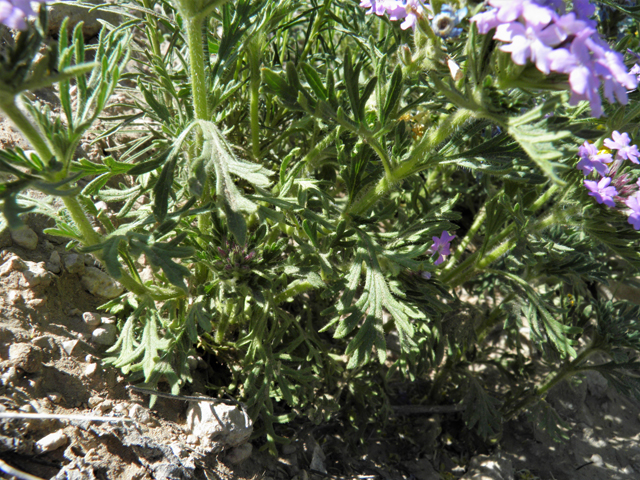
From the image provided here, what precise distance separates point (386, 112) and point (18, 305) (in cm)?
202

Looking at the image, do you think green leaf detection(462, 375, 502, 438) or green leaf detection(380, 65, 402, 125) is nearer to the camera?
green leaf detection(380, 65, 402, 125)

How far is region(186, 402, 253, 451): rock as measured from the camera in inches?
92.7

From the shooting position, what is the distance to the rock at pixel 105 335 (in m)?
2.46

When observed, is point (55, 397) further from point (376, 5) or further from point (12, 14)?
point (376, 5)

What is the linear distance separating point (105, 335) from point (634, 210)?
8.87ft

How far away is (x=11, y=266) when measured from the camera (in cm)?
235

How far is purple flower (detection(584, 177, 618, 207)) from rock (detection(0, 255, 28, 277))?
9.28 feet

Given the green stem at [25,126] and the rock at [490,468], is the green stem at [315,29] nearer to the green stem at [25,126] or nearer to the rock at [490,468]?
the green stem at [25,126]

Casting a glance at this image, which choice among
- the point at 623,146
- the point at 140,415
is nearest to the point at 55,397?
the point at 140,415

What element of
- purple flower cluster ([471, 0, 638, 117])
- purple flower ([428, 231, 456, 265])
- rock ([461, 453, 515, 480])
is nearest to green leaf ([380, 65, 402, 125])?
purple flower cluster ([471, 0, 638, 117])

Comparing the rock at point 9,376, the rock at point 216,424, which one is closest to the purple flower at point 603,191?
the rock at point 216,424

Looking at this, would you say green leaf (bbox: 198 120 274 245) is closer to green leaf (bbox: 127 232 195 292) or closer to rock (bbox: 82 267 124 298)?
green leaf (bbox: 127 232 195 292)

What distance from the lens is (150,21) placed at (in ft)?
8.57

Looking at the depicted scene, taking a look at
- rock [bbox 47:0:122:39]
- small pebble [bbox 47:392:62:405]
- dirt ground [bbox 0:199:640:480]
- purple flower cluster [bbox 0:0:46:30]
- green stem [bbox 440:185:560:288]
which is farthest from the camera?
rock [bbox 47:0:122:39]
